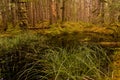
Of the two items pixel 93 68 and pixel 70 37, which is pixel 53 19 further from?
pixel 93 68

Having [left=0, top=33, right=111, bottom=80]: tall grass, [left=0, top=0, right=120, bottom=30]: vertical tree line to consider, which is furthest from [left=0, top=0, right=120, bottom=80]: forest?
[left=0, top=0, right=120, bottom=30]: vertical tree line

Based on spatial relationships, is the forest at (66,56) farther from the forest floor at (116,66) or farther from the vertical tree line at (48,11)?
the vertical tree line at (48,11)

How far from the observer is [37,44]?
14.3 ft

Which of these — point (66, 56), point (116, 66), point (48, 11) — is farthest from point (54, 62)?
point (48, 11)

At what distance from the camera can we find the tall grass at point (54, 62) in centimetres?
311

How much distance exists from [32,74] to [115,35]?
1783 millimetres

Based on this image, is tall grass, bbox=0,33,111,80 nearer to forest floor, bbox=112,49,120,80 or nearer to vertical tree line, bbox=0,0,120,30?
forest floor, bbox=112,49,120,80

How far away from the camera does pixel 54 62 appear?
10.8 ft

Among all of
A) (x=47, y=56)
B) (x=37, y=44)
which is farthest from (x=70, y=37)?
(x=47, y=56)

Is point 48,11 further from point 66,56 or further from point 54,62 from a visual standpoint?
point 54,62

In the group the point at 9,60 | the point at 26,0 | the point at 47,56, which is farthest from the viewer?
the point at 26,0

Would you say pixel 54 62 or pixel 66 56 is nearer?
pixel 54 62

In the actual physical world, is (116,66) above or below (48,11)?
below

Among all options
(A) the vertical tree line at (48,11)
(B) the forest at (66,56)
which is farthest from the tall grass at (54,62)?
(A) the vertical tree line at (48,11)
